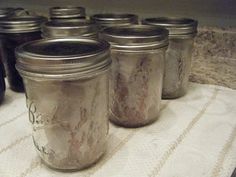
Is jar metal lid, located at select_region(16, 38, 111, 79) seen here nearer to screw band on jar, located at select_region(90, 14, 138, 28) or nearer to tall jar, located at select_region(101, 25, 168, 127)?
tall jar, located at select_region(101, 25, 168, 127)

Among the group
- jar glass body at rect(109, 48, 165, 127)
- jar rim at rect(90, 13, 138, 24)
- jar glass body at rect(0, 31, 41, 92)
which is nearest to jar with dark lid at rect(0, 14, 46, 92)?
jar glass body at rect(0, 31, 41, 92)

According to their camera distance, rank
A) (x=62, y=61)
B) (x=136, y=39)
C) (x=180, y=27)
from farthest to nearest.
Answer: (x=180, y=27) → (x=136, y=39) → (x=62, y=61)

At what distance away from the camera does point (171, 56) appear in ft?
2.06

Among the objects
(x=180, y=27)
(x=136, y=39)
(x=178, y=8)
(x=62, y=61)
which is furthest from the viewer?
(x=178, y=8)

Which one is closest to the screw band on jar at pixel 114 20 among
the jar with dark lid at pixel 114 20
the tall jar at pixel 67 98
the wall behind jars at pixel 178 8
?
the jar with dark lid at pixel 114 20

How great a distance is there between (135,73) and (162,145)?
13 cm

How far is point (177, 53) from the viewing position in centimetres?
63

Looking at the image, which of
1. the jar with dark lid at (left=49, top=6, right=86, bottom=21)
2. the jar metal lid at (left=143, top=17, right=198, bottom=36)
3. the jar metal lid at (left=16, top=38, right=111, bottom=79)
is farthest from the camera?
the jar with dark lid at (left=49, top=6, right=86, bottom=21)

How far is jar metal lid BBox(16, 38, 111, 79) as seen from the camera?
1.20 ft

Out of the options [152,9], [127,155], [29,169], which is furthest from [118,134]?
[152,9]

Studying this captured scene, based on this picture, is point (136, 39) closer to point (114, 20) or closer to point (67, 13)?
point (114, 20)

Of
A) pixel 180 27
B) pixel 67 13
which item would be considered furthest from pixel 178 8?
pixel 67 13

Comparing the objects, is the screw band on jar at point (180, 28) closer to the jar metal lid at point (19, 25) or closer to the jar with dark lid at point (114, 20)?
the jar with dark lid at point (114, 20)

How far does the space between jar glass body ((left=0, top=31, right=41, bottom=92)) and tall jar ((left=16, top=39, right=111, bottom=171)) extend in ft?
0.71
